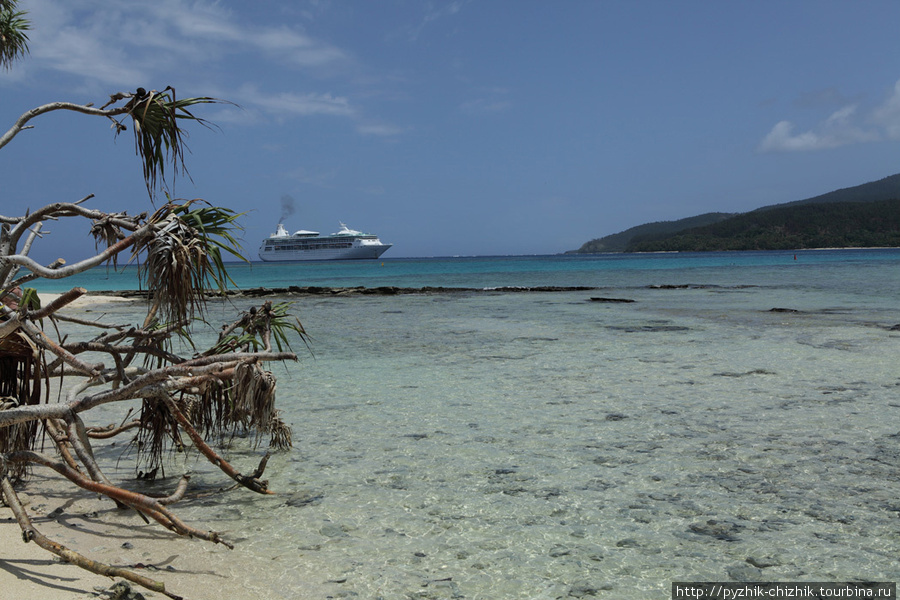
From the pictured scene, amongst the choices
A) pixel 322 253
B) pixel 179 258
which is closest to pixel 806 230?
pixel 322 253

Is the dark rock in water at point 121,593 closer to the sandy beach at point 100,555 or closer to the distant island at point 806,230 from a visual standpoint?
the sandy beach at point 100,555

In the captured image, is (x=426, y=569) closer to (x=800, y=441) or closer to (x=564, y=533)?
(x=564, y=533)

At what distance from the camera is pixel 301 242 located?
13900 cm

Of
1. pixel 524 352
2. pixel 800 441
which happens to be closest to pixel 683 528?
pixel 800 441

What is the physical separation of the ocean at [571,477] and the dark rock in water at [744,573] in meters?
0.02

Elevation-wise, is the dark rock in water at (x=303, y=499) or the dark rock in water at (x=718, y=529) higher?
the dark rock in water at (x=303, y=499)

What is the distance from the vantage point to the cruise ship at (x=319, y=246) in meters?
136

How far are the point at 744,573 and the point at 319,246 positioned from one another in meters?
139

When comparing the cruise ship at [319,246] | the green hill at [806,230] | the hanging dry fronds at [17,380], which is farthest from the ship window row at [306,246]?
the hanging dry fronds at [17,380]

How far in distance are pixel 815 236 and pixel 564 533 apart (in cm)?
16813

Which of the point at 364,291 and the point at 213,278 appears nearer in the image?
the point at 213,278

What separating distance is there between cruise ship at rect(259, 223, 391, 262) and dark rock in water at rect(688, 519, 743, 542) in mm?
133703

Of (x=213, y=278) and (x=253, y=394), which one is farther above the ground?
(x=213, y=278)

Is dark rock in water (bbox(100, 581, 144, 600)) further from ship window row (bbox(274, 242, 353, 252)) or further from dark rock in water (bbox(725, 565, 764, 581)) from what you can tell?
ship window row (bbox(274, 242, 353, 252))
